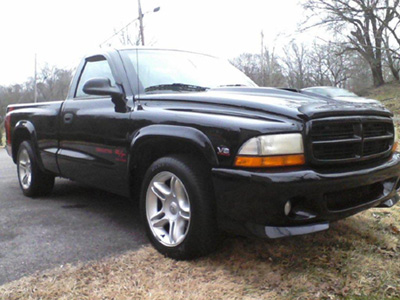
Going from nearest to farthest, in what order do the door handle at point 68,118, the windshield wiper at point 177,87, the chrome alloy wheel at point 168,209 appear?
the chrome alloy wheel at point 168,209, the windshield wiper at point 177,87, the door handle at point 68,118

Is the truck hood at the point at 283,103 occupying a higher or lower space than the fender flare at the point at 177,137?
higher

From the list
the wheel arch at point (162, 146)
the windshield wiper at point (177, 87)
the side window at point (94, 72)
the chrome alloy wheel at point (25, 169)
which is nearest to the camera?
the wheel arch at point (162, 146)

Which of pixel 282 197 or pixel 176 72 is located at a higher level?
pixel 176 72

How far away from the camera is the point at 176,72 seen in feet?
11.6

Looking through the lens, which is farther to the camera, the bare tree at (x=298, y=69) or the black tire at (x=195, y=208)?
the bare tree at (x=298, y=69)

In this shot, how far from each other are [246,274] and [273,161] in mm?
791

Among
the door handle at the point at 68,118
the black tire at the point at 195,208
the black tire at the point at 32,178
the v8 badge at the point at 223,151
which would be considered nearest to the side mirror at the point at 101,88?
the door handle at the point at 68,118

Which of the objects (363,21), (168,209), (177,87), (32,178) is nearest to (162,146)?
(168,209)

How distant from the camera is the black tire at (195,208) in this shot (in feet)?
8.20

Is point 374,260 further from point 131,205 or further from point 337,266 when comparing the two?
point 131,205

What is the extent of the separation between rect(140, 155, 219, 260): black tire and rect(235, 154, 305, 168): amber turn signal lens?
1.23 ft

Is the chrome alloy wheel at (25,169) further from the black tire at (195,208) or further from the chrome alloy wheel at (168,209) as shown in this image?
the black tire at (195,208)

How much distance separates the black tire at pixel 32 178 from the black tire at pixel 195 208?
253cm

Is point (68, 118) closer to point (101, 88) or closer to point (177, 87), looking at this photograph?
point (101, 88)
